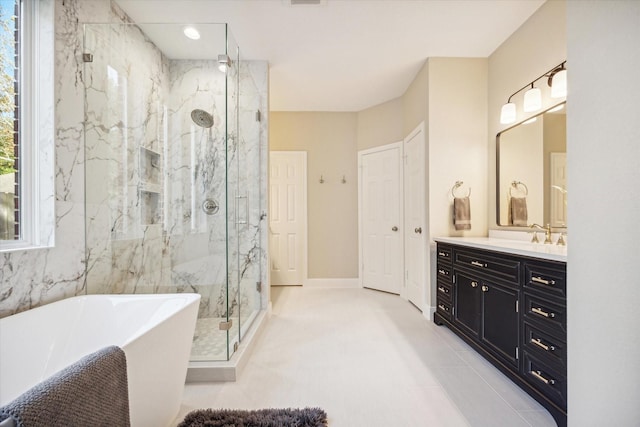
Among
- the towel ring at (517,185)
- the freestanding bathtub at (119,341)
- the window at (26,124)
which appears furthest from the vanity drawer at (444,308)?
the window at (26,124)

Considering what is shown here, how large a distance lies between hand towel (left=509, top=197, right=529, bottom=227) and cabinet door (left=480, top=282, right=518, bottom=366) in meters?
Answer: 0.78

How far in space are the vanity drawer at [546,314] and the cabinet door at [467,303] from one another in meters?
0.52

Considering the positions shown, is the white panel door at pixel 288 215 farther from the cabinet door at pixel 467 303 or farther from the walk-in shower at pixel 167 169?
the cabinet door at pixel 467 303

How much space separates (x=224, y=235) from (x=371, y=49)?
2.24 m

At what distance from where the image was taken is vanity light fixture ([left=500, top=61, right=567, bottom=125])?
6.47ft

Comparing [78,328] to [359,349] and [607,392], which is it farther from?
[607,392]

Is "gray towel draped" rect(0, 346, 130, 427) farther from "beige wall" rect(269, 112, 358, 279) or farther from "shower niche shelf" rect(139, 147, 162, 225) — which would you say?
"beige wall" rect(269, 112, 358, 279)

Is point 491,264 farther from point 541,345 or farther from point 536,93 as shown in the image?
point 536,93

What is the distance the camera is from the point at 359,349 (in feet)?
7.45

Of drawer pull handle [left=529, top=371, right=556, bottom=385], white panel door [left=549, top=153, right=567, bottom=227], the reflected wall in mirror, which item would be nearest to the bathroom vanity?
drawer pull handle [left=529, top=371, right=556, bottom=385]

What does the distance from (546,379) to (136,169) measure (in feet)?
9.66

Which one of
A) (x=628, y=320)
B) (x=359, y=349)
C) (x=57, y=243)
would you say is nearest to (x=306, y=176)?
(x=359, y=349)

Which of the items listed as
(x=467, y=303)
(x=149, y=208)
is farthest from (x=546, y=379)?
(x=149, y=208)

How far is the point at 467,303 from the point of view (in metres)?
2.26
